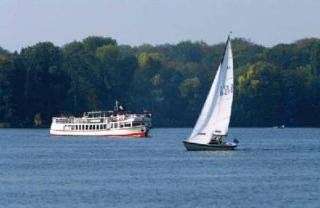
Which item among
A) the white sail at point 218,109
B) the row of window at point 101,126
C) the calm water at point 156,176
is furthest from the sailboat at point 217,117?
the row of window at point 101,126

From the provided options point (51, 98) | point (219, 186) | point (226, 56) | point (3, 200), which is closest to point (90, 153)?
point (226, 56)

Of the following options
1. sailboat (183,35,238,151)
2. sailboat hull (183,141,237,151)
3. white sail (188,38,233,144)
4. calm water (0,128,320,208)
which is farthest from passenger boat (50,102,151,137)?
white sail (188,38,233,144)

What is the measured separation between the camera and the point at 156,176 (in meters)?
86.0

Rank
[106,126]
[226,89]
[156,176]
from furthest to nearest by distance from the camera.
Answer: [106,126] → [226,89] → [156,176]

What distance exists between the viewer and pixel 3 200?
70.9 meters

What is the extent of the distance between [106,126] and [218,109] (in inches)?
2025

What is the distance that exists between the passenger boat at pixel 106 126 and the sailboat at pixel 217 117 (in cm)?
4483

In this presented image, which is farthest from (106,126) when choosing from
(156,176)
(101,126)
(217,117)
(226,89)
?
(156,176)

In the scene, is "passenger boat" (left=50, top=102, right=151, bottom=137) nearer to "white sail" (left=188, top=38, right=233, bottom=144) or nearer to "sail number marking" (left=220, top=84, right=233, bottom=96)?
"sail number marking" (left=220, top=84, right=233, bottom=96)

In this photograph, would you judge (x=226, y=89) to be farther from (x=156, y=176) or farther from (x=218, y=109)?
(x=156, y=176)

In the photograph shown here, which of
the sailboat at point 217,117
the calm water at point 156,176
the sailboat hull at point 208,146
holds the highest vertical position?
the sailboat at point 217,117

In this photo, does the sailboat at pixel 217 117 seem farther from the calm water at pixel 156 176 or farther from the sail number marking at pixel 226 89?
the calm water at pixel 156 176

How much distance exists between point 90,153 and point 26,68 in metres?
77.7

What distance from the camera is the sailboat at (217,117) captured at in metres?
107
